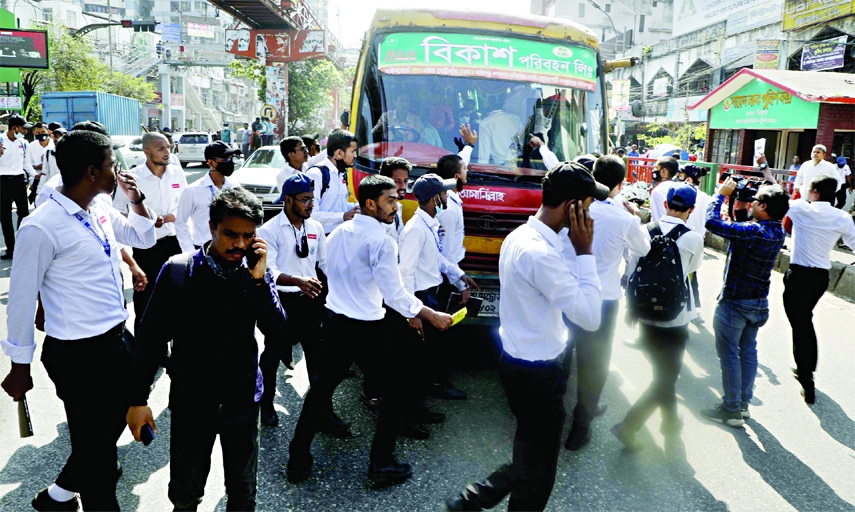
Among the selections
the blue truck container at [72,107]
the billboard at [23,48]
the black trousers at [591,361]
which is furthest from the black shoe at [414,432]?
the billboard at [23,48]

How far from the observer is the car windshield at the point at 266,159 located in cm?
1496

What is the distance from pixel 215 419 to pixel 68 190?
1155 millimetres

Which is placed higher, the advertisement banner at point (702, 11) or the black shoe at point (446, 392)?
the advertisement banner at point (702, 11)

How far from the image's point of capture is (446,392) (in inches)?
201

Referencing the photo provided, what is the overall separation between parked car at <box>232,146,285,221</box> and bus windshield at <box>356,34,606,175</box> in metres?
6.35

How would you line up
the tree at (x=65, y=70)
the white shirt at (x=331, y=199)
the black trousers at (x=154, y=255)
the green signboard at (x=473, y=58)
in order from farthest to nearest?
the tree at (x=65, y=70)
the green signboard at (x=473, y=58)
the white shirt at (x=331, y=199)
the black trousers at (x=154, y=255)

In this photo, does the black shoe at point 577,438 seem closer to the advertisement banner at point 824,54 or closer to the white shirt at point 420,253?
the white shirt at point 420,253

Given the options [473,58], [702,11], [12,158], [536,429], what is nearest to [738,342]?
[536,429]

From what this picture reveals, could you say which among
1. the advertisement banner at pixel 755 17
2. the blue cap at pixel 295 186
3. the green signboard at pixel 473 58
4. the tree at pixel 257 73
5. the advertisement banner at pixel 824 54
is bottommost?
the blue cap at pixel 295 186

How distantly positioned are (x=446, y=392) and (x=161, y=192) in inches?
116

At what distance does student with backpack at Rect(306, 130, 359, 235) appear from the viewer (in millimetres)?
5820

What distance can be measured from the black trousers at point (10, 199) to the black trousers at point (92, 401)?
289 inches

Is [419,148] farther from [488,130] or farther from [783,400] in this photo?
[783,400]

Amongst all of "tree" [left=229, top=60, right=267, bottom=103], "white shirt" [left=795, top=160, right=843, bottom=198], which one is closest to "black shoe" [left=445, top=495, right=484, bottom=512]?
"white shirt" [left=795, top=160, right=843, bottom=198]
